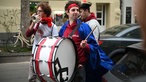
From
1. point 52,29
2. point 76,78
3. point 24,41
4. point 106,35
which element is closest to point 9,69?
point 106,35

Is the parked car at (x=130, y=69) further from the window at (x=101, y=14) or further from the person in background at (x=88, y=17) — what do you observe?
the window at (x=101, y=14)

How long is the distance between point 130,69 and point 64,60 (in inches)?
46.4

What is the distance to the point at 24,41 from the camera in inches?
635

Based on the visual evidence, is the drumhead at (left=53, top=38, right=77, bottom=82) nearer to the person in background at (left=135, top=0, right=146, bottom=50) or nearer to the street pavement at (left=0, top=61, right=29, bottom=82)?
the person in background at (left=135, top=0, right=146, bottom=50)

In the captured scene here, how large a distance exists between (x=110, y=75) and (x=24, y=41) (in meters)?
13.2

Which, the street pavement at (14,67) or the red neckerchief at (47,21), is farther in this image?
the street pavement at (14,67)

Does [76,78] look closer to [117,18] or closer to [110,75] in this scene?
[110,75]

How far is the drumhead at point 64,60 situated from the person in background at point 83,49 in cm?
10

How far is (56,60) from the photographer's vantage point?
12.8 ft

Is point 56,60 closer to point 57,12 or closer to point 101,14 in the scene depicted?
point 57,12

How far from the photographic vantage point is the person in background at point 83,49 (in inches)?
162

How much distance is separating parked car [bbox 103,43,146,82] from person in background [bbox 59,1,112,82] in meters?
0.70

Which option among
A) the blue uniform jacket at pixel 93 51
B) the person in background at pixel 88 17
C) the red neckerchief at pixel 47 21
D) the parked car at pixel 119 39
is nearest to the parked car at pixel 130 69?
the blue uniform jacket at pixel 93 51

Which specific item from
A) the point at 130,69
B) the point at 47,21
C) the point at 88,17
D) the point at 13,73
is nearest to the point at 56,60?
the point at 130,69
